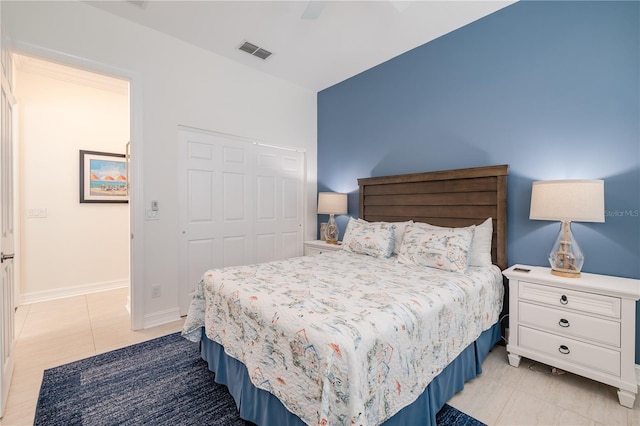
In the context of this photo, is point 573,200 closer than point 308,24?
Yes

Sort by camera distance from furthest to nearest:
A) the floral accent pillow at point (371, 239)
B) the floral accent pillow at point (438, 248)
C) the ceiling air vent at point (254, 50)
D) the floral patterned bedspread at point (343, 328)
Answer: the ceiling air vent at point (254, 50) < the floral accent pillow at point (371, 239) < the floral accent pillow at point (438, 248) < the floral patterned bedspread at point (343, 328)

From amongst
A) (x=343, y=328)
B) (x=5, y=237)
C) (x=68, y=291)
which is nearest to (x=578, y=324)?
(x=343, y=328)

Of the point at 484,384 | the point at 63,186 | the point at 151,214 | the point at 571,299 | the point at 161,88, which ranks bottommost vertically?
the point at 484,384

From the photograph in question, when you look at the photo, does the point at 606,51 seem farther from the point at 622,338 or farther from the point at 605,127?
the point at 622,338

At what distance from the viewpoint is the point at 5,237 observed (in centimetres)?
185

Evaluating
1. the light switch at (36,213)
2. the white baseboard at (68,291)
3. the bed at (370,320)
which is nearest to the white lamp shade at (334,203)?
the bed at (370,320)

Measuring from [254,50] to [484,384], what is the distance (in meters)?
3.74

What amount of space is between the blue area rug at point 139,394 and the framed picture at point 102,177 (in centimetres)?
261

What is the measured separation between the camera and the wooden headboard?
254 centimetres

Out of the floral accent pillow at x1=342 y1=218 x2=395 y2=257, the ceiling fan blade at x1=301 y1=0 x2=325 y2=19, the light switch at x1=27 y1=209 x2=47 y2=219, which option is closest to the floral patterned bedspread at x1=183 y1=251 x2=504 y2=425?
the floral accent pillow at x1=342 y1=218 x2=395 y2=257

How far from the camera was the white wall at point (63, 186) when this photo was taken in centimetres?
353

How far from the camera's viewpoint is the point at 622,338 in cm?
177

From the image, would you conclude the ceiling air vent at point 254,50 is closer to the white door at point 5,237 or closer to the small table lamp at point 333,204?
the small table lamp at point 333,204

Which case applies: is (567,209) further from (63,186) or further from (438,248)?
(63,186)
